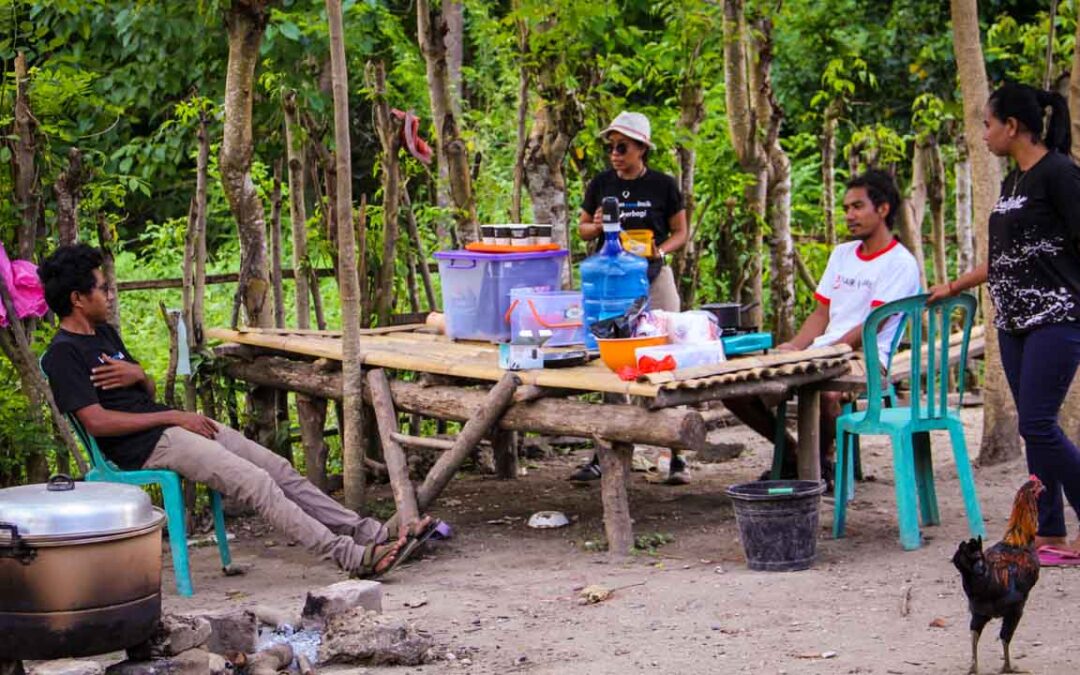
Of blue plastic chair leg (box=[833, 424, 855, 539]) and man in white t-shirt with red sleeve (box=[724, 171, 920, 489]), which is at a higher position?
man in white t-shirt with red sleeve (box=[724, 171, 920, 489])

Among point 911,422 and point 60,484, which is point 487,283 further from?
point 60,484

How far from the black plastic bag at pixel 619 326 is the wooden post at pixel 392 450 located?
51.5 inches

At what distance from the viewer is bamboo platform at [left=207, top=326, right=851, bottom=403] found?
5.96 meters

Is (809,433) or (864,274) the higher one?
(864,274)

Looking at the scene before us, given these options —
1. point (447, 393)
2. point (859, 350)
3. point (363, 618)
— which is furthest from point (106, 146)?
point (363, 618)

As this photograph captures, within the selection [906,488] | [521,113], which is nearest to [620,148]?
[521,113]

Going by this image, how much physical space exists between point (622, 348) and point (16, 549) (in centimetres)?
265

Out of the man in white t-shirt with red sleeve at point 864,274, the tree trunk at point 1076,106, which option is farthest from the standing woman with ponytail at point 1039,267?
the tree trunk at point 1076,106

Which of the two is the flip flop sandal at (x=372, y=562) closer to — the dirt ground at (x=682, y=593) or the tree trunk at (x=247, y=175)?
the dirt ground at (x=682, y=593)

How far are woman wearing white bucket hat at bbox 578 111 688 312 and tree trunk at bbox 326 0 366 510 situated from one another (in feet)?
4.69

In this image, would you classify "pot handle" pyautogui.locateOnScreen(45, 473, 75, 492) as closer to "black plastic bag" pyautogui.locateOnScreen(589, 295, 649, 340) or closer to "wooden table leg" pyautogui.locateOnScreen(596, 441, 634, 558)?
"black plastic bag" pyautogui.locateOnScreen(589, 295, 649, 340)

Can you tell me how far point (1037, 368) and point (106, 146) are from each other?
378 inches

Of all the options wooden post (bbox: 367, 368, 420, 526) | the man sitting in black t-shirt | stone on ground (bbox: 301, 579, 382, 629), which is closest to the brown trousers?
Answer: the man sitting in black t-shirt

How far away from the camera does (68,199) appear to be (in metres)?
6.93
